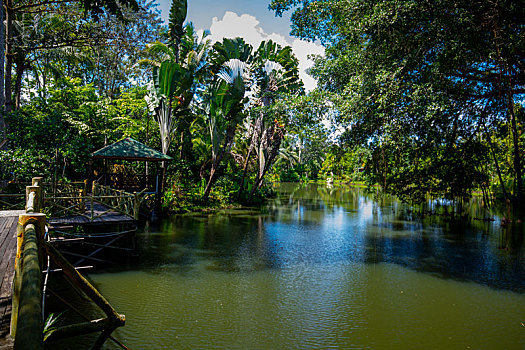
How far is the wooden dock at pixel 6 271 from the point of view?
300 cm

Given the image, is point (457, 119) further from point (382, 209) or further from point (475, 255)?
point (382, 209)

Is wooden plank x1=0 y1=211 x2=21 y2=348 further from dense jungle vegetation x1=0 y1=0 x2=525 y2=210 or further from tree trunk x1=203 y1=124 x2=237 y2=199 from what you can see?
tree trunk x1=203 y1=124 x2=237 y2=199

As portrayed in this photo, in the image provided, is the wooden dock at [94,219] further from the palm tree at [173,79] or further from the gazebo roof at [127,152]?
the palm tree at [173,79]

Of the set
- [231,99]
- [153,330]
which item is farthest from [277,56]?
[153,330]

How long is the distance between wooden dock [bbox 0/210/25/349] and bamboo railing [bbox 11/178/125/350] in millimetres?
206

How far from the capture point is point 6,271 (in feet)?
13.6

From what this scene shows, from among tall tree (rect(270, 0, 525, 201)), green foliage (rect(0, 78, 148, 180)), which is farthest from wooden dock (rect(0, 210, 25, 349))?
tall tree (rect(270, 0, 525, 201))

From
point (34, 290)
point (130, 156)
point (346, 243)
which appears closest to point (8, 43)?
point (130, 156)

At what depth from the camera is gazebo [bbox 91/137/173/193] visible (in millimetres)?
14359

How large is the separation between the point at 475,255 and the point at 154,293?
400 inches

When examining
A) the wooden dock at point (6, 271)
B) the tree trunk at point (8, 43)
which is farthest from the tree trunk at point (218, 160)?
the wooden dock at point (6, 271)

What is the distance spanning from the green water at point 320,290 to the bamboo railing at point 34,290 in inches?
108

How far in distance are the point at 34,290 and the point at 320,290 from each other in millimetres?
7242

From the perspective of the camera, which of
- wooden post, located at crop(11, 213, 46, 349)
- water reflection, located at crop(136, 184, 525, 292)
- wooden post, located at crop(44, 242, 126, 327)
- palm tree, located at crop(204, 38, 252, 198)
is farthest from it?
palm tree, located at crop(204, 38, 252, 198)
